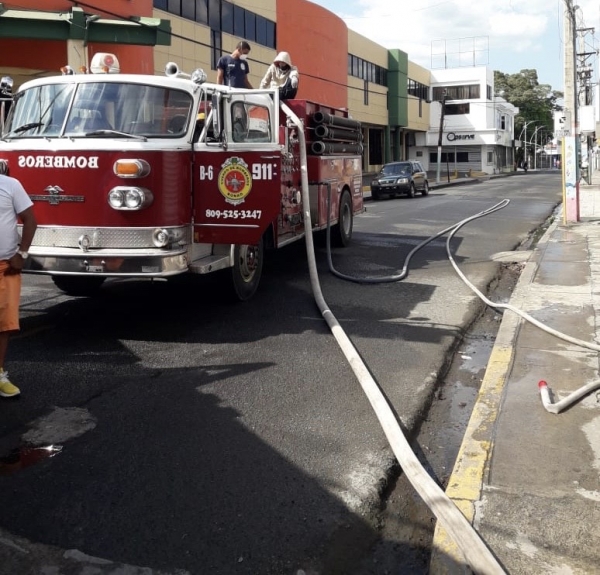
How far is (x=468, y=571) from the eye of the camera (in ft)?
9.96

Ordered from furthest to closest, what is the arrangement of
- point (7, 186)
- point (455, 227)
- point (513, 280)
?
point (455, 227), point (513, 280), point (7, 186)

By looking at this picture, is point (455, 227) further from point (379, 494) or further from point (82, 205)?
point (379, 494)

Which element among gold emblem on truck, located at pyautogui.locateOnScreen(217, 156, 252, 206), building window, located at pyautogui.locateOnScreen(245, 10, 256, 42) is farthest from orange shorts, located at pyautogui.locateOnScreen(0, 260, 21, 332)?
building window, located at pyautogui.locateOnScreen(245, 10, 256, 42)

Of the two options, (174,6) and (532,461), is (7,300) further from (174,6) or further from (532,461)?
(174,6)

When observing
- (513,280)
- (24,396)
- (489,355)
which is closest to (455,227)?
(513,280)

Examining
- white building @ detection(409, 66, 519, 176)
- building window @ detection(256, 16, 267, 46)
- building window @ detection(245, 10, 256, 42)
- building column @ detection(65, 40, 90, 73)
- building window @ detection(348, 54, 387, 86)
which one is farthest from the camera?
white building @ detection(409, 66, 519, 176)

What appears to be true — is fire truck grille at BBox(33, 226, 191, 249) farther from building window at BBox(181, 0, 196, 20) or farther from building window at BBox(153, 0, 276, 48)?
building window at BBox(181, 0, 196, 20)

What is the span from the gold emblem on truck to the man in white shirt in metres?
2.28

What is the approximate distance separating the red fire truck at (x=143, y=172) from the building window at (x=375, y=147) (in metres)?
53.8

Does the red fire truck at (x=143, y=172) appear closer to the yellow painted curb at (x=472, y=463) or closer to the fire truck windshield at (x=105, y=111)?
the fire truck windshield at (x=105, y=111)

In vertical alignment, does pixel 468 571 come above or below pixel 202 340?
below

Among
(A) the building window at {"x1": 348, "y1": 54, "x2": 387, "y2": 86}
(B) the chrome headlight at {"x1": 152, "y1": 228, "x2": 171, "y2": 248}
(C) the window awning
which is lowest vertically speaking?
(B) the chrome headlight at {"x1": 152, "y1": 228, "x2": 171, "y2": 248}

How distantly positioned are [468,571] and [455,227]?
1388cm

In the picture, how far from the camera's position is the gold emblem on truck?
7027mm
